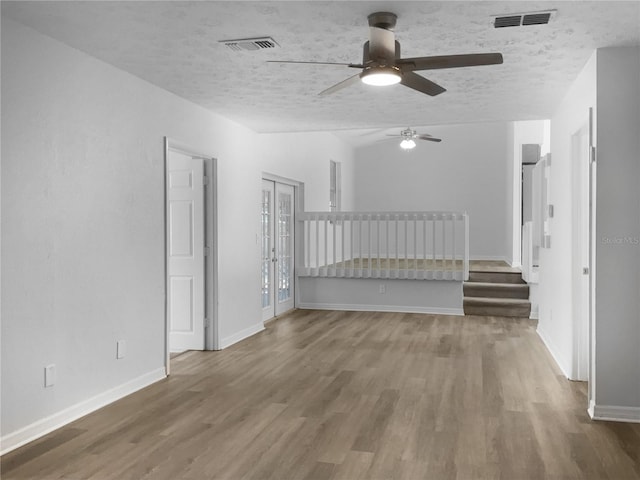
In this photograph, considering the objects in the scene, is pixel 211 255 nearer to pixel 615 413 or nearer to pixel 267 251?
pixel 267 251

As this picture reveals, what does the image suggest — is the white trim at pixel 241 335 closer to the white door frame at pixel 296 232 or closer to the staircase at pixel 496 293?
the white door frame at pixel 296 232

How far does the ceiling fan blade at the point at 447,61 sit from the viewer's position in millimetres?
3045

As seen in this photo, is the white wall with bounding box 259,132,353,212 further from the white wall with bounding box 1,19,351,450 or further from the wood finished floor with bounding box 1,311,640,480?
the wood finished floor with bounding box 1,311,640,480

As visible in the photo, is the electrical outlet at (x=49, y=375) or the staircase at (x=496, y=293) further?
the staircase at (x=496, y=293)

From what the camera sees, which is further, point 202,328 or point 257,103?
point 202,328

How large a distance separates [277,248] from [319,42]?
16.0ft

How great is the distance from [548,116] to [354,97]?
2.25m

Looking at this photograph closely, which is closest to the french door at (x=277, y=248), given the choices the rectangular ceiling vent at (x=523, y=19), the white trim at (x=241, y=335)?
the white trim at (x=241, y=335)

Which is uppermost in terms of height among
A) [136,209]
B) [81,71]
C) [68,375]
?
[81,71]

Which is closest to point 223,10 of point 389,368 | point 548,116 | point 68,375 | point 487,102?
point 68,375

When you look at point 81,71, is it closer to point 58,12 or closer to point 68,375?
point 58,12

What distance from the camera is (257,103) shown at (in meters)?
5.35

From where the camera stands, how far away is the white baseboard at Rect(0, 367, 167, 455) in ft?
10.7

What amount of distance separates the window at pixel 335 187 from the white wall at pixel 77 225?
6278 millimetres
